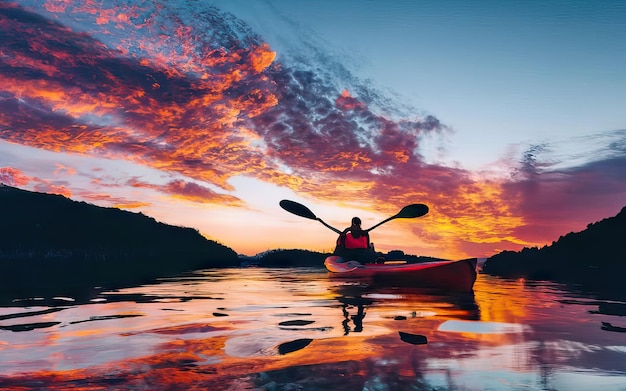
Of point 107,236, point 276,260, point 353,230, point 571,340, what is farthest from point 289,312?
point 107,236

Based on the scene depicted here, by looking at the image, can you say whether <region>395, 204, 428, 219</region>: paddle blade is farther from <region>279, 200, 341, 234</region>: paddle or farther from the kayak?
the kayak

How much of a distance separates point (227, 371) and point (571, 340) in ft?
21.0

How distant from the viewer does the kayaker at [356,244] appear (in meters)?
21.9

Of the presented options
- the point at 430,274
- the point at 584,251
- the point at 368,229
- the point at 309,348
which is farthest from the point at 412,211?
the point at 584,251

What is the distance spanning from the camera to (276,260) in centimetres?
12606

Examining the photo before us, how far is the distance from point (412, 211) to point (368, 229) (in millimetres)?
3404

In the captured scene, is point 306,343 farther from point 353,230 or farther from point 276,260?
point 276,260

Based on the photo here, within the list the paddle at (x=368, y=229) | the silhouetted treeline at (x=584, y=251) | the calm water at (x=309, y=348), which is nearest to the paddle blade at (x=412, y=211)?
the paddle at (x=368, y=229)

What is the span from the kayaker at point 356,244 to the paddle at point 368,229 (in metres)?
1.19

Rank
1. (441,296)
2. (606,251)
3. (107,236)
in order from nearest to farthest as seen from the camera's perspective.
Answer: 1. (441,296)
2. (606,251)
3. (107,236)

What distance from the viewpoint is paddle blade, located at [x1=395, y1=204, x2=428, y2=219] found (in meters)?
A: 25.8

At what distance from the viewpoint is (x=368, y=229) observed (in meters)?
23.8

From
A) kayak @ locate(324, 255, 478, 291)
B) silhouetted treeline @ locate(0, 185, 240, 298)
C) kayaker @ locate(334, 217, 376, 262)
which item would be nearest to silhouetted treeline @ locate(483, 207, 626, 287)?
kayaker @ locate(334, 217, 376, 262)

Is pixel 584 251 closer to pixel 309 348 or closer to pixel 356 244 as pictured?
pixel 356 244
